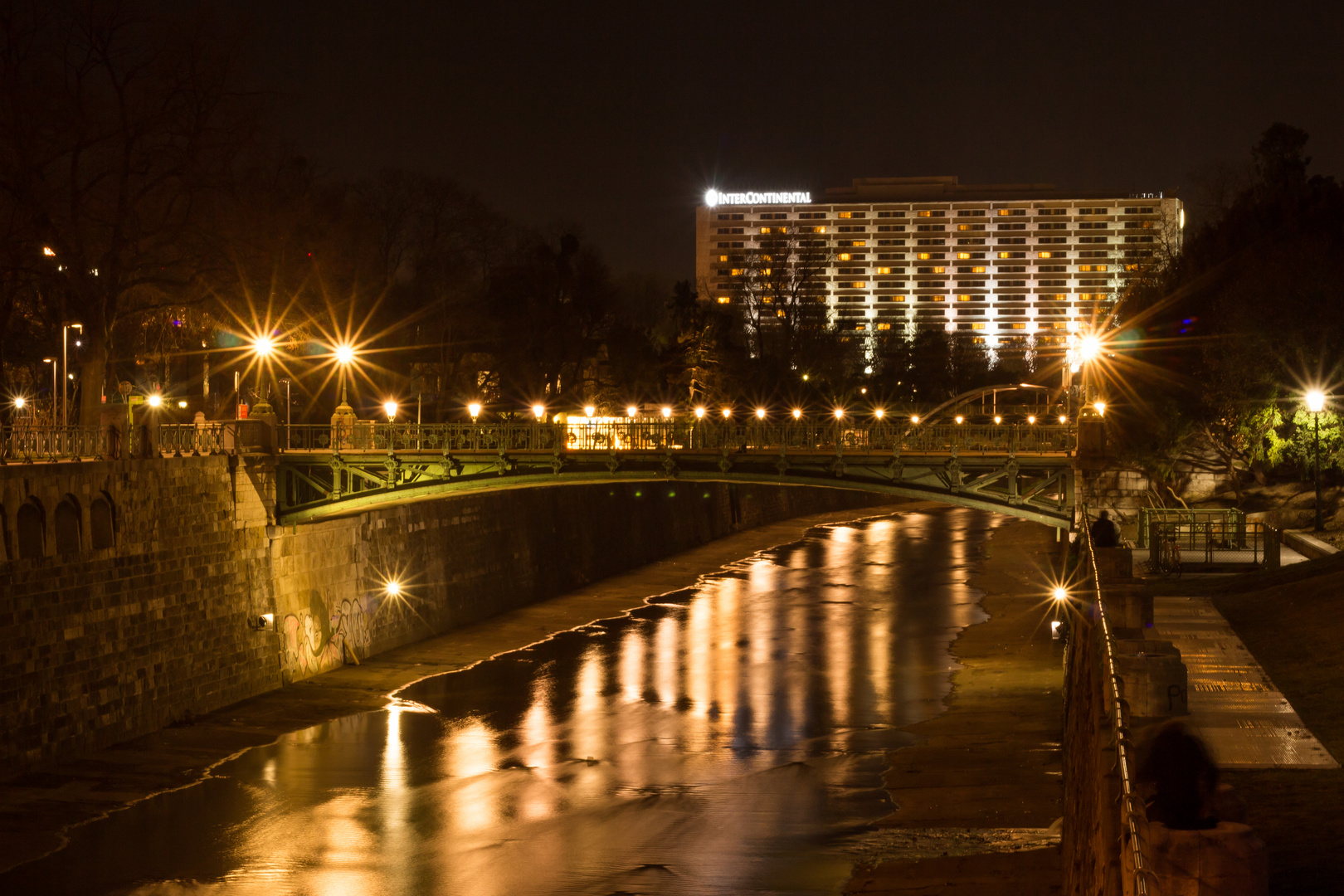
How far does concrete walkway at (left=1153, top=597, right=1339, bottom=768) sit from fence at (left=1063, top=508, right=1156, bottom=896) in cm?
156

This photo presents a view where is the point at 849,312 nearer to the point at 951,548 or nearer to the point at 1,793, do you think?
the point at 951,548

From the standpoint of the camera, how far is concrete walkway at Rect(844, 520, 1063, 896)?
17.6 metres

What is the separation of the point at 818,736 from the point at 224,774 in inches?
481

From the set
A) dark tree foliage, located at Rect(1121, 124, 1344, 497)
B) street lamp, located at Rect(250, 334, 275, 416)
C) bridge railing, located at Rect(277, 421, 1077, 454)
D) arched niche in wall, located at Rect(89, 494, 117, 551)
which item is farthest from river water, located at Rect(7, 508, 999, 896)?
dark tree foliage, located at Rect(1121, 124, 1344, 497)

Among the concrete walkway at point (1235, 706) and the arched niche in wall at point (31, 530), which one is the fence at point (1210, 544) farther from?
the arched niche in wall at point (31, 530)

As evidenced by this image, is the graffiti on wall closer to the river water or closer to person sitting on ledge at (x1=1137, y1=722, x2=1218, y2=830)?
the river water

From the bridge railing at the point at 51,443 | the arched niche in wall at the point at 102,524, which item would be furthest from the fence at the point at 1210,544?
the bridge railing at the point at 51,443

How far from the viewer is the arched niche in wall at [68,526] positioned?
993 inches

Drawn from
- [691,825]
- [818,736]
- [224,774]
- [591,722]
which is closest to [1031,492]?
[818,736]

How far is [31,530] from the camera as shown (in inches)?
958

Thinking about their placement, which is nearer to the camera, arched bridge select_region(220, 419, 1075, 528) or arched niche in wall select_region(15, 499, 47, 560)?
arched niche in wall select_region(15, 499, 47, 560)

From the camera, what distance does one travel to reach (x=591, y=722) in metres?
29.2

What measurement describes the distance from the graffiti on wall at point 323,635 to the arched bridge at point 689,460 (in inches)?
105

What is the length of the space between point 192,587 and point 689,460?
13.0 m
